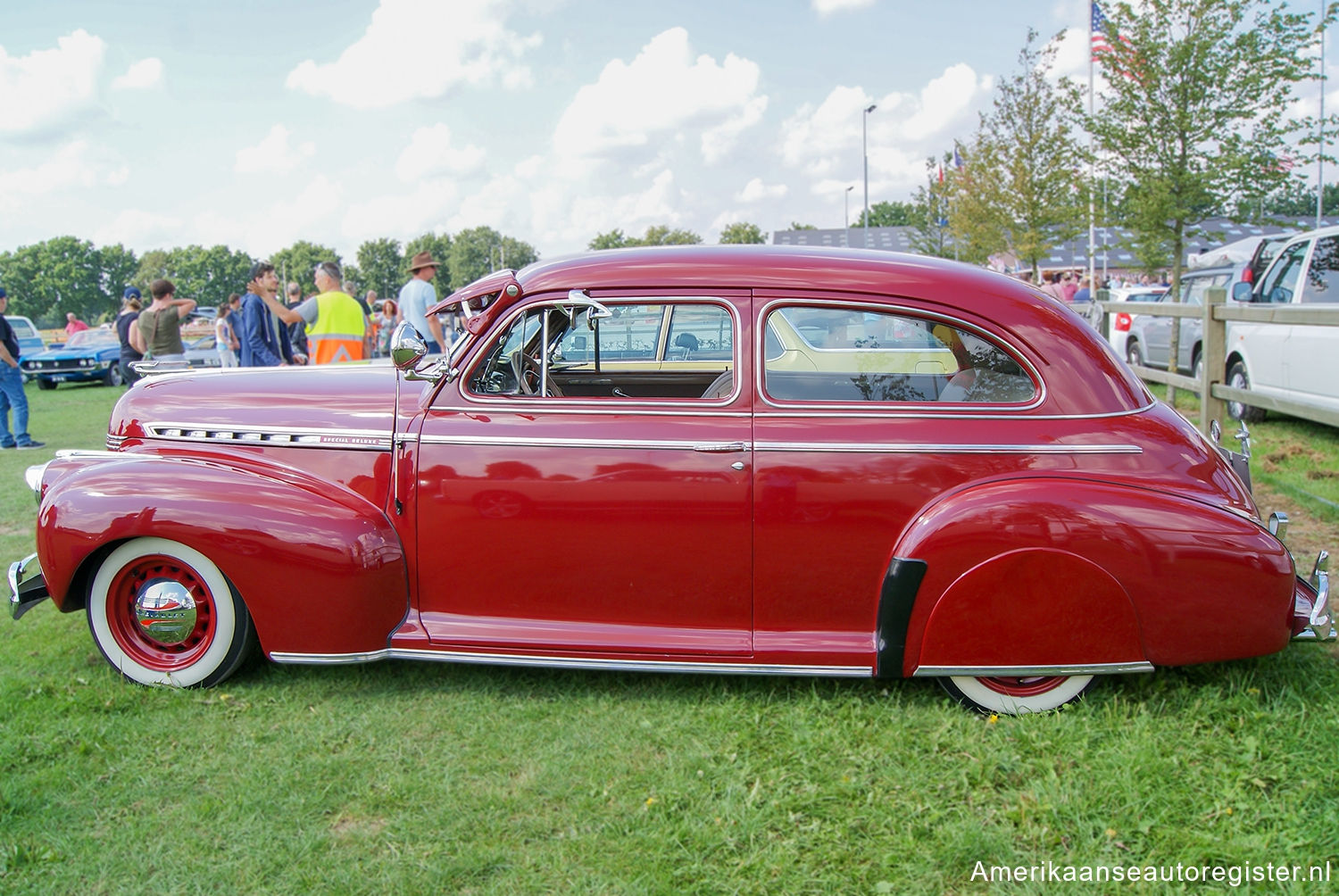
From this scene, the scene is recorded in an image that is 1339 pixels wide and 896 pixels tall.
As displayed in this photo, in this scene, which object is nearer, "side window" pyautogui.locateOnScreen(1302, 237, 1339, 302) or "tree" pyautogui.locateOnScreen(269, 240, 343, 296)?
"side window" pyautogui.locateOnScreen(1302, 237, 1339, 302)

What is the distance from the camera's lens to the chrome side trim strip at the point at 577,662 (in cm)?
325

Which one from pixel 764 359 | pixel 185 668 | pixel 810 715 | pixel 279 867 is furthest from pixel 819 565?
pixel 185 668

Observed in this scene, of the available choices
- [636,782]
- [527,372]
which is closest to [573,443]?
[527,372]

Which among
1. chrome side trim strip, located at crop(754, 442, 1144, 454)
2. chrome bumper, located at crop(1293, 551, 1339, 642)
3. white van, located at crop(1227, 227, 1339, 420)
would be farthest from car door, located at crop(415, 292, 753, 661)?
white van, located at crop(1227, 227, 1339, 420)

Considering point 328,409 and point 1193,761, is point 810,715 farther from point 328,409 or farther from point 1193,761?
point 328,409

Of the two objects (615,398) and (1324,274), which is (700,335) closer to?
(615,398)

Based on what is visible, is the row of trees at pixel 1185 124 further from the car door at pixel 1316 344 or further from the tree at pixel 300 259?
the tree at pixel 300 259

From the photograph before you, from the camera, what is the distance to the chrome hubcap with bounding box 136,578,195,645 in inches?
140

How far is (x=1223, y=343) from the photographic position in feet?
22.3

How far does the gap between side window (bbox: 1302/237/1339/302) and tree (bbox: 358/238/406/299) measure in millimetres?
109782

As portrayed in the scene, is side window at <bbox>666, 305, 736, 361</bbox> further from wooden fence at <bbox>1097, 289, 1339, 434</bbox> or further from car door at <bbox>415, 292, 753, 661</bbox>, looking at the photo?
wooden fence at <bbox>1097, 289, 1339, 434</bbox>

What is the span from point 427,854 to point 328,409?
6.06 feet

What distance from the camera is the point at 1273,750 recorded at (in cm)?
291

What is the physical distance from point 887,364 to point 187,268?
387 ft
